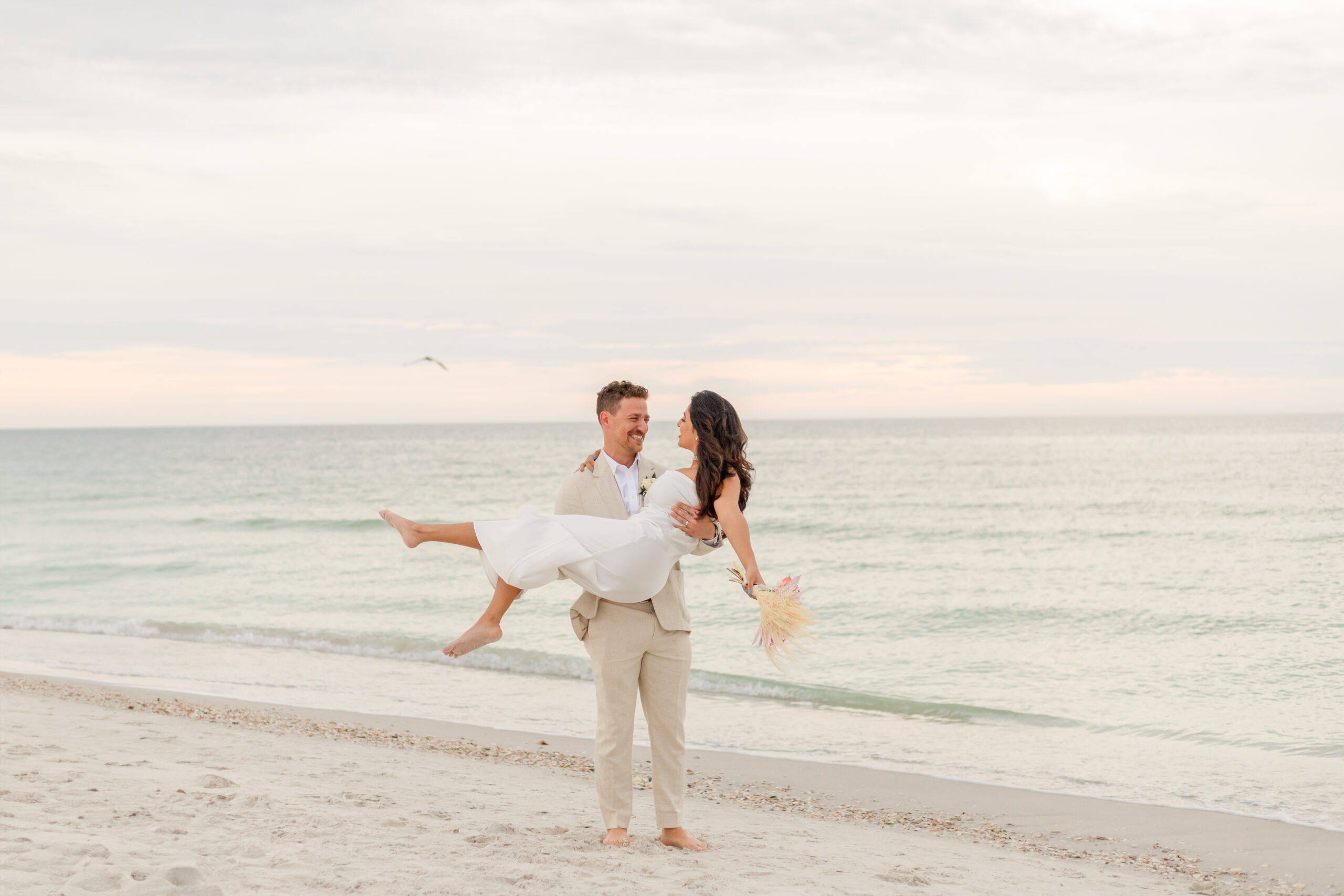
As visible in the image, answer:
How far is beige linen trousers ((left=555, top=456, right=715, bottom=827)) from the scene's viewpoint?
14.4ft

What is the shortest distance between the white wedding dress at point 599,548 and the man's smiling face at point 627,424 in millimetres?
216

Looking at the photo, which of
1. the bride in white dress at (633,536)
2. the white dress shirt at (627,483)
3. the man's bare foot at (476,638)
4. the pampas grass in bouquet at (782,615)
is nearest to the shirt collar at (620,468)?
the white dress shirt at (627,483)

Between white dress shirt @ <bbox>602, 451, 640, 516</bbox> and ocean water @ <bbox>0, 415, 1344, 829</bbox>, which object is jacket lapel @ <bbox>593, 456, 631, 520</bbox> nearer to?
white dress shirt @ <bbox>602, 451, 640, 516</bbox>

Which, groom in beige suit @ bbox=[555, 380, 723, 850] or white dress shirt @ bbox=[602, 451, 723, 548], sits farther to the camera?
white dress shirt @ bbox=[602, 451, 723, 548]

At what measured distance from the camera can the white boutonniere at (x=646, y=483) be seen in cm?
449

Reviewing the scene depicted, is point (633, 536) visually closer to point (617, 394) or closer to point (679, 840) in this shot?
point (617, 394)

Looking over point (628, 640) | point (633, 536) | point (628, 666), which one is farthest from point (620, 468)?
point (628, 666)

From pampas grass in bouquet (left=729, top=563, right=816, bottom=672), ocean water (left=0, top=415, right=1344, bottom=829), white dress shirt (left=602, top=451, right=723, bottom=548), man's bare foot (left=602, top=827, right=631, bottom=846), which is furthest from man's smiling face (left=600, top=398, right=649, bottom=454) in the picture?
ocean water (left=0, top=415, right=1344, bottom=829)

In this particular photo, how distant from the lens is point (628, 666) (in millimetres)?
4418

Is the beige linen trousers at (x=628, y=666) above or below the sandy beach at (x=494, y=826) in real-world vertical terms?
above

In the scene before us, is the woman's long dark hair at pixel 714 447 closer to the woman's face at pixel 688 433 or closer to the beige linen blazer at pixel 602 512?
the woman's face at pixel 688 433

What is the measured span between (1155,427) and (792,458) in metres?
88.2

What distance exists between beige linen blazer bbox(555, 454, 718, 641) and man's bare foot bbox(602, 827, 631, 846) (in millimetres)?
932

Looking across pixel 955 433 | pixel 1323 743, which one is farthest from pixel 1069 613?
pixel 955 433
